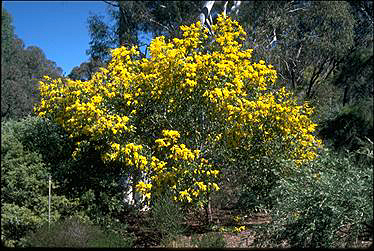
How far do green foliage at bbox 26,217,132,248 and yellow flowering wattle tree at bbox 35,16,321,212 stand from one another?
1131 mm

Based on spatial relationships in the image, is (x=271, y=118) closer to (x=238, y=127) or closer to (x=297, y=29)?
(x=238, y=127)

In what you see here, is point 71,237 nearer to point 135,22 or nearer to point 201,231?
A: point 201,231

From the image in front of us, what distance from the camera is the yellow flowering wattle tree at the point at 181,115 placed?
7465 mm

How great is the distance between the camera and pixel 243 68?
8.12 meters

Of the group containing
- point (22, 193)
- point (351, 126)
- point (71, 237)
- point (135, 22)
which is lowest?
point (71, 237)

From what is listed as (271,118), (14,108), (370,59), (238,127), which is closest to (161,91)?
(238,127)

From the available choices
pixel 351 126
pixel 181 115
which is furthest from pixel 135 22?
pixel 351 126

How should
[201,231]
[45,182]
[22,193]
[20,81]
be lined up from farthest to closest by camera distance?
[20,81]
[201,231]
[45,182]
[22,193]

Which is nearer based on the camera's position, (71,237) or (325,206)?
(325,206)

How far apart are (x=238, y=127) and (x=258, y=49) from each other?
21.9 feet

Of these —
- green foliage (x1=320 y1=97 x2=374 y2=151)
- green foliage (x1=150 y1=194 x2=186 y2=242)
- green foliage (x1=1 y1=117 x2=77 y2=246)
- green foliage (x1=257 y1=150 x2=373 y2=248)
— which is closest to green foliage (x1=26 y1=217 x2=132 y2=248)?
green foliage (x1=1 y1=117 x2=77 y2=246)

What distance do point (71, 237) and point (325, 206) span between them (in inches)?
124

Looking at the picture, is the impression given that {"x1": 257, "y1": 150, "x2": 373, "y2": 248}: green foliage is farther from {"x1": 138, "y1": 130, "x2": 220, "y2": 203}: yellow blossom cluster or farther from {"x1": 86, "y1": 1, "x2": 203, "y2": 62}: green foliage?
{"x1": 86, "y1": 1, "x2": 203, "y2": 62}: green foliage

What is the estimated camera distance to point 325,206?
5.69 meters
